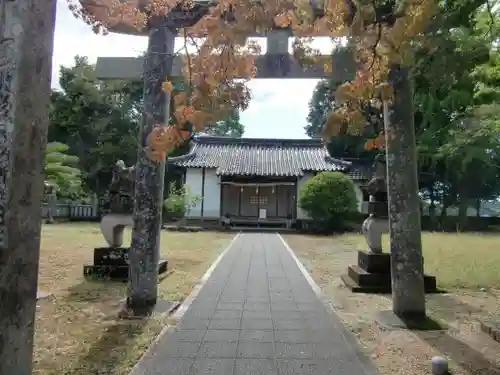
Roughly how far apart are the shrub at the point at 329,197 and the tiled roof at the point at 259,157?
4739mm

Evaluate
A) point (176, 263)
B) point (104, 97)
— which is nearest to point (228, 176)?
point (104, 97)

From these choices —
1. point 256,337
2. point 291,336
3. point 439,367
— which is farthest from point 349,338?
point 439,367

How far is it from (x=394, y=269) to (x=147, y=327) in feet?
11.1

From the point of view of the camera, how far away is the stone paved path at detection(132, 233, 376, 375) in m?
4.21

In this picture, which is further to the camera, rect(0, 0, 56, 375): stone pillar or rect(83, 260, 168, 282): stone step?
rect(83, 260, 168, 282): stone step

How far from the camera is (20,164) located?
97.1 inches

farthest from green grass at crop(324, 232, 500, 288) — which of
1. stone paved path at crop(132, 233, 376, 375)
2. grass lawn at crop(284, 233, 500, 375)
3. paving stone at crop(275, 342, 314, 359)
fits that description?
paving stone at crop(275, 342, 314, 359)

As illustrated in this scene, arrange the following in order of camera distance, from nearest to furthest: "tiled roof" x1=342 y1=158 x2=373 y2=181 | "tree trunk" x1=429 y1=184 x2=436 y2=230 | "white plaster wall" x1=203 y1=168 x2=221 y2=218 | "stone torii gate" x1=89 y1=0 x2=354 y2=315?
"stone torii gate" x1=89 y1=0 x2=354 y2=315, "tree trunk" x1=429 y1=184 x2=436 y2=230, "white plaster wall" x1=203 y1=168 x2=221 y2=218, "tiled roof" x1=342 y1=158 x2=373 y2=181

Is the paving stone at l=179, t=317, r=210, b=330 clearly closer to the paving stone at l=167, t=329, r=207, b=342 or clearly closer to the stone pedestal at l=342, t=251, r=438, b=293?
the paving stone at l=167, t=329, r=207, b=342

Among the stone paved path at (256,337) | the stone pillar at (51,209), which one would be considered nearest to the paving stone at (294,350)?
the stone paved path at (256,337)

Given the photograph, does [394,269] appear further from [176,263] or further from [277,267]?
[176,263]

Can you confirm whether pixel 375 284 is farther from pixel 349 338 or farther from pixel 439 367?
pixel 439 367

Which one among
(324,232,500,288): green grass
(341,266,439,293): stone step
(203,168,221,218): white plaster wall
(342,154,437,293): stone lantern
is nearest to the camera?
(341,266,439,293): stone step

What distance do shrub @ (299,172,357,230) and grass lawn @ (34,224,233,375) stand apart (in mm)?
12192
